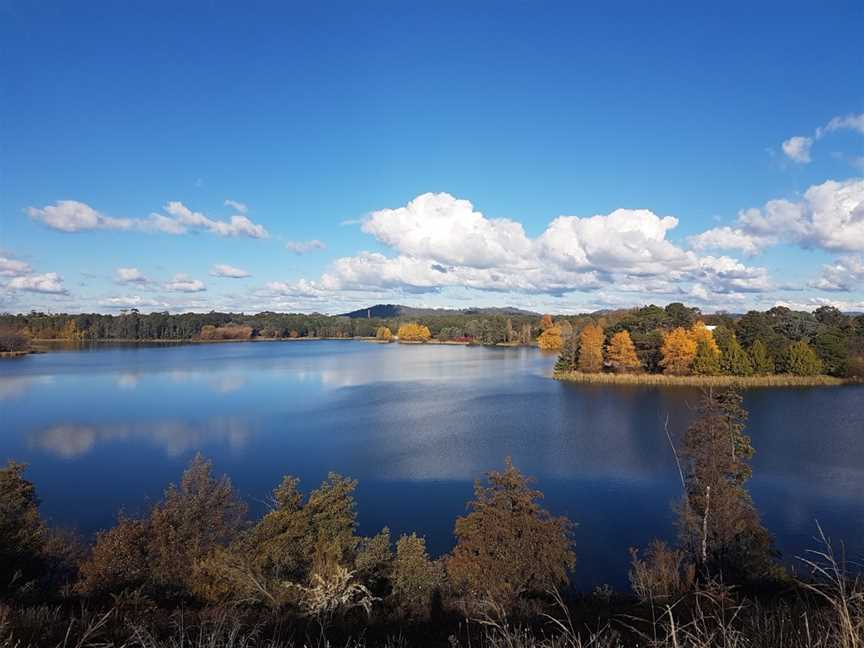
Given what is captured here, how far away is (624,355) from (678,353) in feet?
12.5

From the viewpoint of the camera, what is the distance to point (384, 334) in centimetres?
11419

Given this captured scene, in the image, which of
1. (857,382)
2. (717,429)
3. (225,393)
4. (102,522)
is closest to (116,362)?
(225,393)

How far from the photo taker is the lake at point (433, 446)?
47.2 feet

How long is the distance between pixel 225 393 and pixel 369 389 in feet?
31.9

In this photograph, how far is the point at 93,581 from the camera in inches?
301

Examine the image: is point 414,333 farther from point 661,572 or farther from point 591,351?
point 661,572

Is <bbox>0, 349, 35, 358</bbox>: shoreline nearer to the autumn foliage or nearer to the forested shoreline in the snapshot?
the forested shoreline

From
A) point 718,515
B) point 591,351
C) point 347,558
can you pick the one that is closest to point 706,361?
point 591,351

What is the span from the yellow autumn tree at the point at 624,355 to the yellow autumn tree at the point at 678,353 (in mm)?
1989

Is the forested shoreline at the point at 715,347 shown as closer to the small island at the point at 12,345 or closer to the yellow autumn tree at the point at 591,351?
the yellow autumn tree at the point at 591,351

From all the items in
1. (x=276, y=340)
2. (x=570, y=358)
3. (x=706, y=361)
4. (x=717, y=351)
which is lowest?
(x=276, y=340)

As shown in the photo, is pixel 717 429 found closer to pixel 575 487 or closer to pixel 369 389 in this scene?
pixel 575 487

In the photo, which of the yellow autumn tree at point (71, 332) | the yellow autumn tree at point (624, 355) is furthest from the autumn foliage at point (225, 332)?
the yellow autumn tree at point (624, 355)

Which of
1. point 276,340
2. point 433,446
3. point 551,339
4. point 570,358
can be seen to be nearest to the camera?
point 433,446
